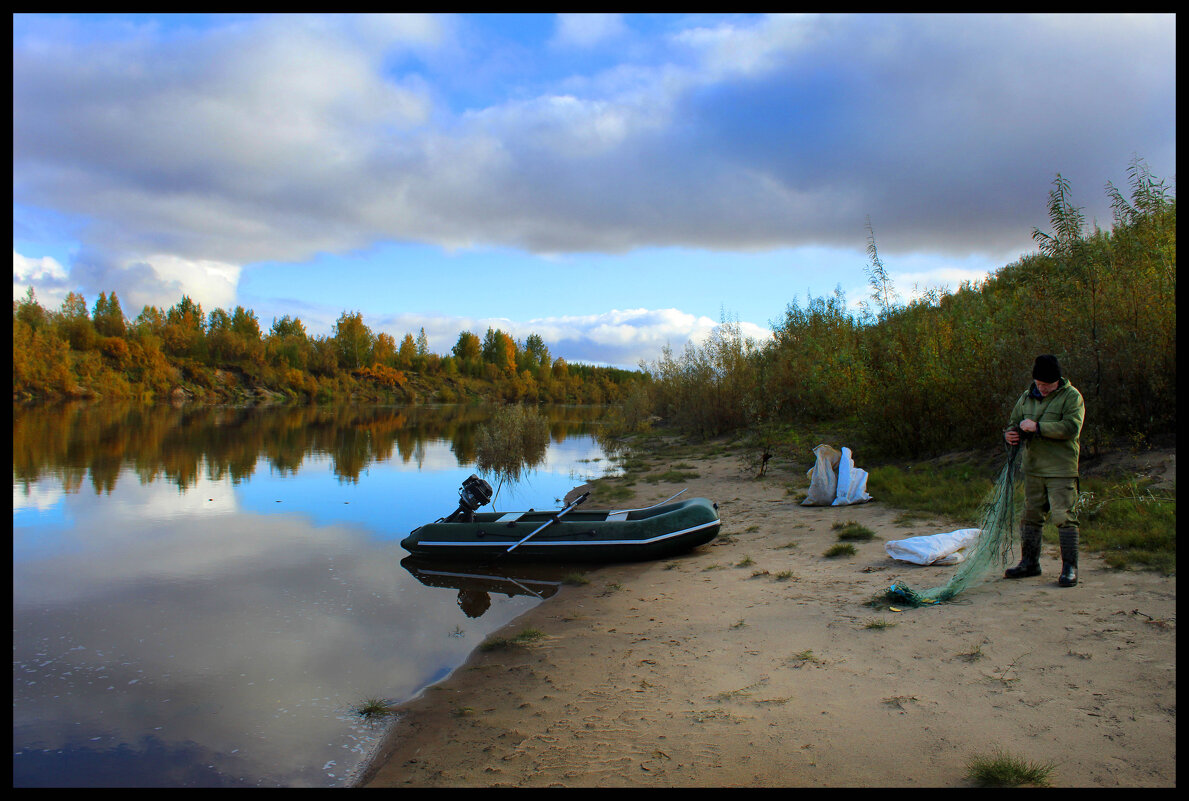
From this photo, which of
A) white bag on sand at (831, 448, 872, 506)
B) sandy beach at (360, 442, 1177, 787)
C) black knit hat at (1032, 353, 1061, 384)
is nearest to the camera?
sandy beach at (360, 442, 1177, 787)

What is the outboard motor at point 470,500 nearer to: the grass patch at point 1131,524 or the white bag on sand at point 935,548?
the white bag on sand at point 935,548

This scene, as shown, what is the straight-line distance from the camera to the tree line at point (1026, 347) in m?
9.38

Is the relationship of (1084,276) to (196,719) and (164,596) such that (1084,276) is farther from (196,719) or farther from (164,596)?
(164,596)

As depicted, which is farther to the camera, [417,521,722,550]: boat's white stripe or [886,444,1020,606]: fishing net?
[417,521,722,550]: boat's white stripe

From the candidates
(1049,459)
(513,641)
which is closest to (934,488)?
(1049,459)

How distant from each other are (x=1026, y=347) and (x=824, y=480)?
4116 mm

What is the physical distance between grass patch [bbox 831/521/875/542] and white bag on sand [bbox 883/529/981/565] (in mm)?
1125

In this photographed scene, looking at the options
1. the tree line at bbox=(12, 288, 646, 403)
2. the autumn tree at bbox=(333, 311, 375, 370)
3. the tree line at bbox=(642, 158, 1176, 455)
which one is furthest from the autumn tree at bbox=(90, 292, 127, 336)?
the tree line at bbox=(642, 158, 1176, 455)

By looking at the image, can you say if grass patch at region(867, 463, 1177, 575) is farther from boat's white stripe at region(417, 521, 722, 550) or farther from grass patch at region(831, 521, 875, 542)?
boat's white stripe at region(417, 521, 722, 550)

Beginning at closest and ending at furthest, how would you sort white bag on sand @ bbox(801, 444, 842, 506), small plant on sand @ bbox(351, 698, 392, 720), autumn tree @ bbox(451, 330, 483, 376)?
small plant on sand @ bbox(351, 698, 392, 720) < white bag on sand @ bbox(801, 444, 842, 506) < autumn tree @ bbox(451, 330, 483, 376)

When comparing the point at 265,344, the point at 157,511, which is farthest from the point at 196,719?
the point at 265,344

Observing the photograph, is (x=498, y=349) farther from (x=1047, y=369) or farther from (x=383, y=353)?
(x=1047, y=369)

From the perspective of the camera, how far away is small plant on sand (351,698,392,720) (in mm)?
5242

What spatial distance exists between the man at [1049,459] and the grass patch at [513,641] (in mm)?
4707
